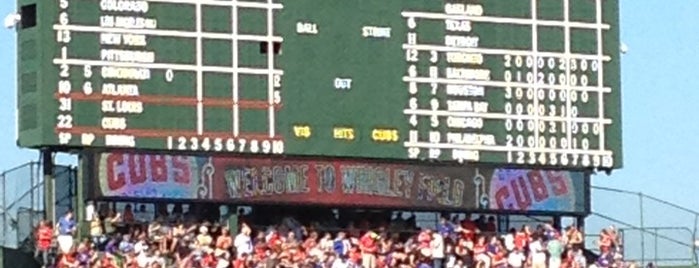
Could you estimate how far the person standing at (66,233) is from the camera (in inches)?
→ 1185

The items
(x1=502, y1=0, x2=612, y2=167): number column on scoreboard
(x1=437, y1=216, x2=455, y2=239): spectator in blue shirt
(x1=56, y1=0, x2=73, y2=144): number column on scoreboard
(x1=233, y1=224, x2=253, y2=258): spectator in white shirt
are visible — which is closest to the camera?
(x1=56, y1=0, x2=73, y2=144): number column on scoreboard

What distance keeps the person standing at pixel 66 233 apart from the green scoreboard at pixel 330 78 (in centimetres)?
109

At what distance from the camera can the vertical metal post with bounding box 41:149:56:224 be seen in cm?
3021

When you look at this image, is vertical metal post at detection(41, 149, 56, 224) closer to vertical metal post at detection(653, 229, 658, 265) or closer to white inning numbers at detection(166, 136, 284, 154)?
white inning numbers at detection(166, 136, 284, 154)

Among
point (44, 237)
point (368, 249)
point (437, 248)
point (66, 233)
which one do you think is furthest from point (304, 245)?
point (44, 237)

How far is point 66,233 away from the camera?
30.2 meters

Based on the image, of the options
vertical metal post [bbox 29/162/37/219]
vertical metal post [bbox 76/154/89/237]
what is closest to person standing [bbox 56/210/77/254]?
vertical metal post [bbox 76/154/89/237]

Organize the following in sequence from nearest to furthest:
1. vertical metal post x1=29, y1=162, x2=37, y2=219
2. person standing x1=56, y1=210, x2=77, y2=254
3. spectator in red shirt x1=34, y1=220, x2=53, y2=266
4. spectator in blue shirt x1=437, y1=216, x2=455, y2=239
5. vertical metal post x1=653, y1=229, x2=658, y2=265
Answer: person standing x1=56, y1=210, x2=77, y2=254 < spectator in red shirt x1=34, y1=220, x2=53, y2=266 < vertical metal post x1=29, y1=162, x2=37, y2=219 < spectator in blue shirt x1=437, y1=216, x2=455, y2=239 < vertical metal post x1=653, y1=229, x2=658, y2=265

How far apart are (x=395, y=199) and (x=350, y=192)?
74cm

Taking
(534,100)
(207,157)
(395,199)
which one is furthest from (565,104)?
(207,157)

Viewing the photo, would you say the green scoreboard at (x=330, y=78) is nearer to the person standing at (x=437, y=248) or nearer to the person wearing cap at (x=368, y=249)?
the person standing at (x=437, y=248)


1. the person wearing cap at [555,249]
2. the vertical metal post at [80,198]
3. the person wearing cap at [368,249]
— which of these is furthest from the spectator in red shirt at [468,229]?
the vertical metal post at [80,198]

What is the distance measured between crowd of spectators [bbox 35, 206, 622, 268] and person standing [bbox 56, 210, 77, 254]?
0.04ft

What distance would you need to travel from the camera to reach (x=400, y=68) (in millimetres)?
31406
